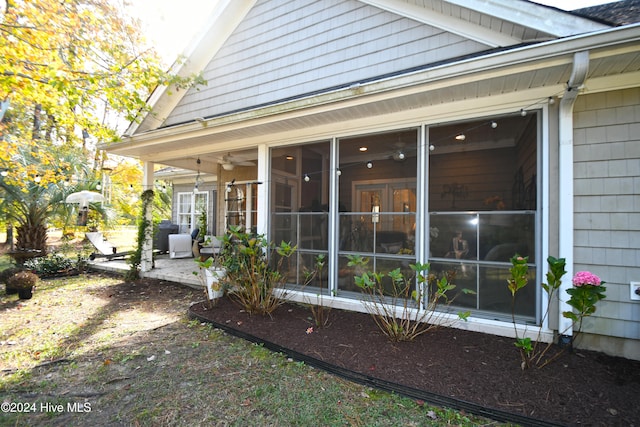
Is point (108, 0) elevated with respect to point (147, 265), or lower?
elevated

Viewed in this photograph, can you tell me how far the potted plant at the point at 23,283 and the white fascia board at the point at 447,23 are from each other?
23.4ft

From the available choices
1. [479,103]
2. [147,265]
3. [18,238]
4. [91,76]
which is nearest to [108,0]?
[91,76]

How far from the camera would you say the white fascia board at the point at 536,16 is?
8.46ft

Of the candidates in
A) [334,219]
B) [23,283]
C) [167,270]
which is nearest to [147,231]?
[167,270]

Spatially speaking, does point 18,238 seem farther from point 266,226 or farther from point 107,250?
point 266,226

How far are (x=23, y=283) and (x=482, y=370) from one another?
6.93 metres

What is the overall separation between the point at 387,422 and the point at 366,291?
6.43 feet

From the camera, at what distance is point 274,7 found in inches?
190

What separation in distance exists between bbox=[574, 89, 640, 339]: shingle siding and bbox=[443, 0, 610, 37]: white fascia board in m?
0.67

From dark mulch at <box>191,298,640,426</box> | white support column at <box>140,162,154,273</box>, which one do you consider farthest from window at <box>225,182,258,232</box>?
dark mulch at <box>191,298,640,426</box>

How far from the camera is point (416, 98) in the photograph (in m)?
3.19

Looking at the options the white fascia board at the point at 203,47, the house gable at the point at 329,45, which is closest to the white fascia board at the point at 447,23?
the house gable at the point at 329,45

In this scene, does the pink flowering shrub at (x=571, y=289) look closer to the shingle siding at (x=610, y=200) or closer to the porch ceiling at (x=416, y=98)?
the shingle siding at (x=610, y=200)

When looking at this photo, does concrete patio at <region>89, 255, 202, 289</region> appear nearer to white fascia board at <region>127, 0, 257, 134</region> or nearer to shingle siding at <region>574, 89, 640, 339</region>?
white fascia board at <region>127, 0, 257, 134</region>
